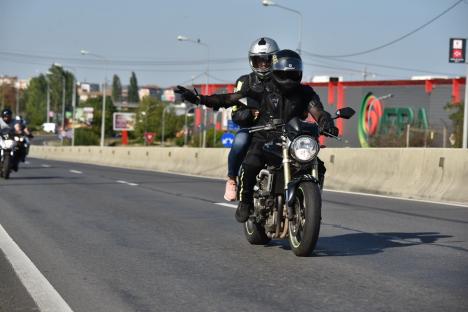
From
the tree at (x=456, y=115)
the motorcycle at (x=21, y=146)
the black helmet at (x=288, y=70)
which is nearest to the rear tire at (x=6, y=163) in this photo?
the motorcycle at (x=21, y=146)

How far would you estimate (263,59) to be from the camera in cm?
821

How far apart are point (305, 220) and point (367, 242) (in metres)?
1.86

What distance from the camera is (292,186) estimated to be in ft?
23.7

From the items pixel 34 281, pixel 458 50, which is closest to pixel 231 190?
pixel 34 281

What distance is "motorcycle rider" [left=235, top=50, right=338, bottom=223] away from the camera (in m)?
7.66

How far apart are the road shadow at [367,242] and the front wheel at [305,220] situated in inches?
11.4

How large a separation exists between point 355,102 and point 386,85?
3.43m

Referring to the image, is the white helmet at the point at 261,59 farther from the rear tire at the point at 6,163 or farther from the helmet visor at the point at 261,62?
the rear tire at the point at 6,163

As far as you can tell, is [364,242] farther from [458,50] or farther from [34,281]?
[458,50]

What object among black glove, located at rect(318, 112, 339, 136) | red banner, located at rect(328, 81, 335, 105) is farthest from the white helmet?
red banner, located at rect(328, 81, 335, 105)

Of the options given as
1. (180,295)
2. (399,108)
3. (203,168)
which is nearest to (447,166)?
(180,295)

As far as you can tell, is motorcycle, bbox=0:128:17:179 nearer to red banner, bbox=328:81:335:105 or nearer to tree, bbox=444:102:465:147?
tree, bbox=444:102:465:147

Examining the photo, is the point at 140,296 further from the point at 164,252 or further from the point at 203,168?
the point at 203,168

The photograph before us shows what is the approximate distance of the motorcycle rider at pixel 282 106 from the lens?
7.66 metres
